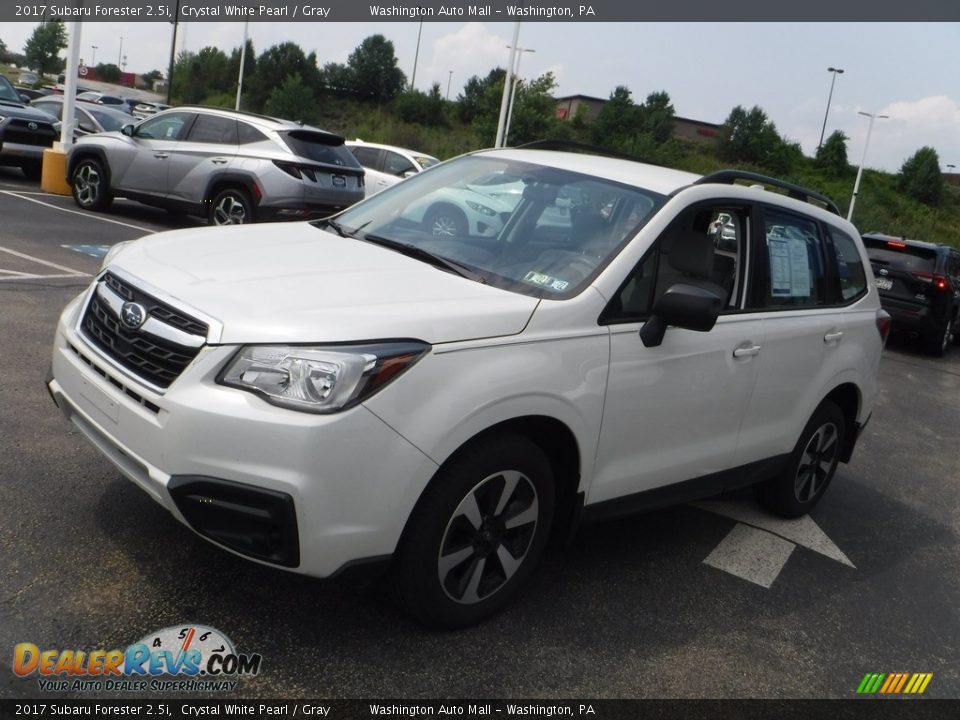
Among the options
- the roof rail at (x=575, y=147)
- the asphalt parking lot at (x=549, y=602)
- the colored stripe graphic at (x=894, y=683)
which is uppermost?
the roof rail at (x=575, y=147)

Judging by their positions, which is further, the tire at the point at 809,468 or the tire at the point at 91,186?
the tire at the point at 91,186

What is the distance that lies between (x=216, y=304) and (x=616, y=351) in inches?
57.0

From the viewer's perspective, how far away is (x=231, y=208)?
40.8ft

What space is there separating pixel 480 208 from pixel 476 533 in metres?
1.54

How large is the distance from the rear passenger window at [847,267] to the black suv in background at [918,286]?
8506 millimetres

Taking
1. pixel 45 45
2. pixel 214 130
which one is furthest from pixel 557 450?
pixel 45 45

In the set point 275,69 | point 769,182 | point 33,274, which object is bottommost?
point 33,274

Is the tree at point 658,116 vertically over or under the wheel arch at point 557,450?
over

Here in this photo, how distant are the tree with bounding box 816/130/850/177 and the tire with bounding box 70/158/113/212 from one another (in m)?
70.9

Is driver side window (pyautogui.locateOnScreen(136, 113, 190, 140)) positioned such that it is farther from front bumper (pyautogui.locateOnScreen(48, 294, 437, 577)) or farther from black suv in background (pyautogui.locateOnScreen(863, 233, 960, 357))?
front bumper (pyautogui.locateOnScreen(48, 294, 437, 577))

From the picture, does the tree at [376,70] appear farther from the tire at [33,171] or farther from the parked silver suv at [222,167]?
the parked silver suv at [222,167]

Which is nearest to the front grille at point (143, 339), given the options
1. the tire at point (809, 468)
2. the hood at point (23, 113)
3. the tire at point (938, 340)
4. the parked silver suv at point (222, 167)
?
the tire at point (809, 468)

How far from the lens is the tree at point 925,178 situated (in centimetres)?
7219

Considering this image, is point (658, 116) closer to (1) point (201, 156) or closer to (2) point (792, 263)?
(1) point (201, 156)
